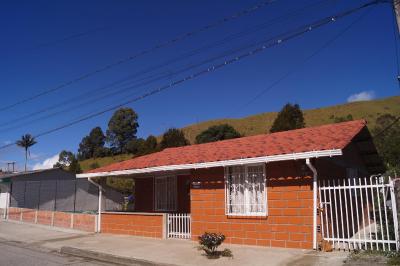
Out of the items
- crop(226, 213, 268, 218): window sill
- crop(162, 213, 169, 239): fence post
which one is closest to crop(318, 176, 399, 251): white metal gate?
crop(226, 213, 268, 218): window sill

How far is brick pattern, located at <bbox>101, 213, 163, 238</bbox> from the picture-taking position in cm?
1479

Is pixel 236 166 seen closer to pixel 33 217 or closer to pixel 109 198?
pixel 33 217

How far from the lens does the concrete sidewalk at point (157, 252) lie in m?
9.96

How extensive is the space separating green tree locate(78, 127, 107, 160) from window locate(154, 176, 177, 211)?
76.4m

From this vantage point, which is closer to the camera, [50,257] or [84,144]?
[50,257]

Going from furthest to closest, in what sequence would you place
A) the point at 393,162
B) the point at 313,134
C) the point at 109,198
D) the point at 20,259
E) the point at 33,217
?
the point at 109,198
the point at 393,162
the point at 33,217
the point at 313,134
the point at 20,259

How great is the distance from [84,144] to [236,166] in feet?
284

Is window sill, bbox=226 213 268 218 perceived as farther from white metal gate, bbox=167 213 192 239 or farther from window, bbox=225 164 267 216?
white metal gate, bbox=167 213 192 239

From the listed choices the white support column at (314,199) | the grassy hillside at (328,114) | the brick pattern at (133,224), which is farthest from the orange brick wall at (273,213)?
the grassy hillside at (328,114)

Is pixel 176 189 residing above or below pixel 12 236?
above

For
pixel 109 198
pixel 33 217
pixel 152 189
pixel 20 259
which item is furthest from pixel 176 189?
pixel 109 198

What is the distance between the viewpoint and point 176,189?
1786 centimetres

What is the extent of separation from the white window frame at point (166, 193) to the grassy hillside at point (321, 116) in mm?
55292

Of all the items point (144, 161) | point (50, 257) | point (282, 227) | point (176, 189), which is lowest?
point (50, 257)
